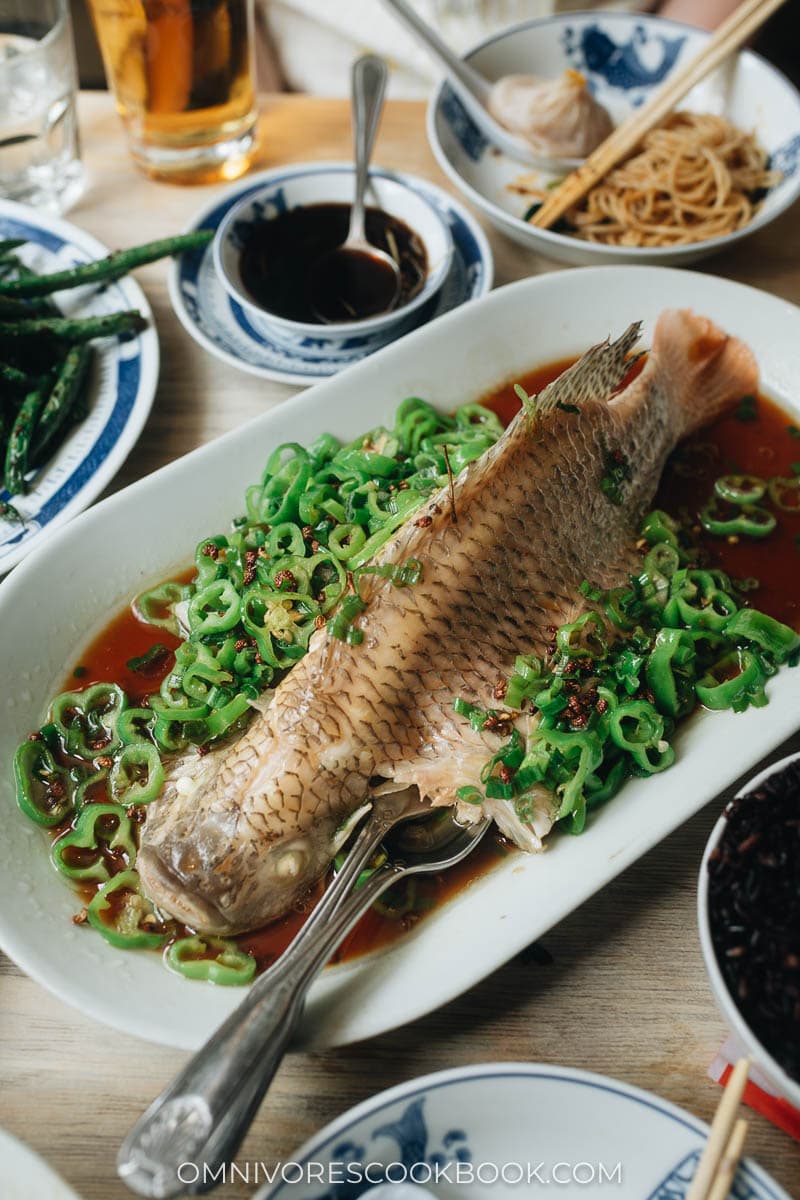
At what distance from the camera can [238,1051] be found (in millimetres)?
1666

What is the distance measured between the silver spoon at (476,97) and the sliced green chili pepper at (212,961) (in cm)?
311

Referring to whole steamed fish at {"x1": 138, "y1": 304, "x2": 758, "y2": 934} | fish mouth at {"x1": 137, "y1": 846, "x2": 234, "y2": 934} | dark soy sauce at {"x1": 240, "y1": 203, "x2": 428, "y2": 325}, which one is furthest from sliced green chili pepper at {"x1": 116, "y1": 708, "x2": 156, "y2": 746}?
dark soy sauce at {"x1": 240, "y1": 203, "x2": 428, "y2": 325}

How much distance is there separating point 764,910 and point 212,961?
1.05m

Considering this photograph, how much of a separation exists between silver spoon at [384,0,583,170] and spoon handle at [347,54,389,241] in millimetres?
291

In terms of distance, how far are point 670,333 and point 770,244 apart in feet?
3.66

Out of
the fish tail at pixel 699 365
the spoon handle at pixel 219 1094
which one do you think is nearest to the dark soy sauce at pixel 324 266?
the fish tail at pixel 699 365

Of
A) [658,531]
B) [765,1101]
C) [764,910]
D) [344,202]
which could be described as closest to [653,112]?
[344,202]

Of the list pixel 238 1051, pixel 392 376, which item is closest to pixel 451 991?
pixel 238 1051

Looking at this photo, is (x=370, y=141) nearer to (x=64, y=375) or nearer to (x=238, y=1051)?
(x=64, y=375)

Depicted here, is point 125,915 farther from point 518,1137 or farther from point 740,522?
point 740,522

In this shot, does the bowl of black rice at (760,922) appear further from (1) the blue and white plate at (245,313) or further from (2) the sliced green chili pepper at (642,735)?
(1) the blue and white plate at (245,313)

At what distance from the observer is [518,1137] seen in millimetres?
1722

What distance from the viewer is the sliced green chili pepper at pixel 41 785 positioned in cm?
216

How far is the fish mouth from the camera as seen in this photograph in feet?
6.47
